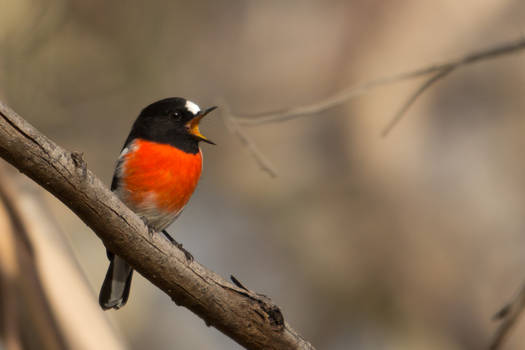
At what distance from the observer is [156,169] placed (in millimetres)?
3883

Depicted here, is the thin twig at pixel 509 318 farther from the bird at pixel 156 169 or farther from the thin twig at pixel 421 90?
the bird at pixel 156 169

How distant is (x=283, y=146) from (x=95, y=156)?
252 centimetres

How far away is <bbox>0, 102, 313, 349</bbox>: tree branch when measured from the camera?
7.23 ft

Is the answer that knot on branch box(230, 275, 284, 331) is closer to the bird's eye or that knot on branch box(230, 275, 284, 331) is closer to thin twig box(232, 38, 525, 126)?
thin twig box(232, 38, 525, 126)

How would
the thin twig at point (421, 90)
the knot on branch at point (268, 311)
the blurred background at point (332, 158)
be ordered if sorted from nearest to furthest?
the thin twig at point (421, 90), the knot on branch at point (268, 311), the blurred background at point (332, 158)

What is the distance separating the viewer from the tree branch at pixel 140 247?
7.23 ft

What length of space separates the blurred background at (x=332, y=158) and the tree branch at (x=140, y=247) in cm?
558

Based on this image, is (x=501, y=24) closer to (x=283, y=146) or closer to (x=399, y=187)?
(x=399, y=187)

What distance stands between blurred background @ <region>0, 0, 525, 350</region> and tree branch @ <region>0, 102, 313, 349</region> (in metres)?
5.58

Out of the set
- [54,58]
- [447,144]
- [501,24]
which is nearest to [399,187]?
[447,144]

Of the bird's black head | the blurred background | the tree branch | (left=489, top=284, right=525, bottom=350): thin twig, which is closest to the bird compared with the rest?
the bird's black head

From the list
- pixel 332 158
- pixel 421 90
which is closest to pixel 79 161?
pixel 421 90

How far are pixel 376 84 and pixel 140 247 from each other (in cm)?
113

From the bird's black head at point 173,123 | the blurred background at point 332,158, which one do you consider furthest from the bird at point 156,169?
the blurred background at point 332,158
